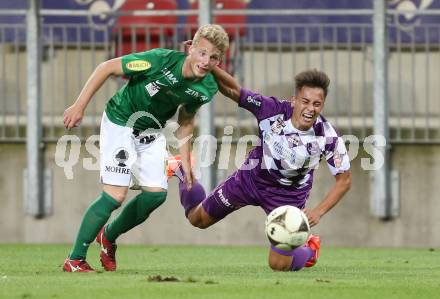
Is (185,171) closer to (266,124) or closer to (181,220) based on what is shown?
(266,124)

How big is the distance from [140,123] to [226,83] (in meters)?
0.80

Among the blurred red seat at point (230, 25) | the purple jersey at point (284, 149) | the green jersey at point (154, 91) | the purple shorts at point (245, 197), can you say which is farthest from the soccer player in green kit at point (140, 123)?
the blurred red seat at point (230, 25)

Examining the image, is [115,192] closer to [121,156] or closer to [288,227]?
[121,156]

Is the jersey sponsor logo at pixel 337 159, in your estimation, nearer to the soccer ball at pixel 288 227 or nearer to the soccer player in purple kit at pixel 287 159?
the soccer player in purple kit at pixel 287 159

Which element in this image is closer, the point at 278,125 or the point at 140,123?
the point at 140,123

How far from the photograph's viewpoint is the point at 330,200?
9.29m

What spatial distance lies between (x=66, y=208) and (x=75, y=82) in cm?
130

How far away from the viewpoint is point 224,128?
1337 centimetres

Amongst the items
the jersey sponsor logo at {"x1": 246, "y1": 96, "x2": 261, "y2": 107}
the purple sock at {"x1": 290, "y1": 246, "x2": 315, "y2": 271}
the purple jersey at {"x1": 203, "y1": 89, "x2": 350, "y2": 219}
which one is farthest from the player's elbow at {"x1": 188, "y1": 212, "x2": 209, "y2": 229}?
the jersey sponsor logo at {"x1": 246, "y1": 96, "x2": 261, "y2": 107}

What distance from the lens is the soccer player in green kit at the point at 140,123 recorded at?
8.82 m

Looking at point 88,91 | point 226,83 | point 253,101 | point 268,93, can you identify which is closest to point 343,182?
point 253,101

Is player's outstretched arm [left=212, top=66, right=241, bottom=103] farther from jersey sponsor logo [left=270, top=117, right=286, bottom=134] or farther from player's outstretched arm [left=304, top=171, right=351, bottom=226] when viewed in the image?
player's outstretched arm [left=304, top=171, right=351, bottom=226]

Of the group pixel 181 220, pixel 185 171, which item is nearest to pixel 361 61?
pixel 181 220

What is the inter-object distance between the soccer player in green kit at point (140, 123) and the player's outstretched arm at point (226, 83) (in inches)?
6.4
